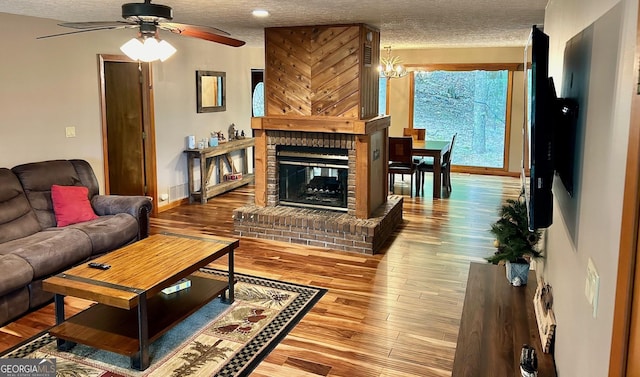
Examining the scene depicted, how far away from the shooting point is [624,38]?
1.11 meters

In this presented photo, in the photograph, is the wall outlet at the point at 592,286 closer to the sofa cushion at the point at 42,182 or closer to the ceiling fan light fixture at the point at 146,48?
the ceiling fan light fixture at the point at 146,48

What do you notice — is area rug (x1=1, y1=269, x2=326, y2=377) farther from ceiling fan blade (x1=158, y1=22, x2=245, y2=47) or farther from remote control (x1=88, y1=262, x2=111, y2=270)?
ceiling fan blade (x1=158, y1=22, x2=245, y2=47)

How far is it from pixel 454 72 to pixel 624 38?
929 centimetres

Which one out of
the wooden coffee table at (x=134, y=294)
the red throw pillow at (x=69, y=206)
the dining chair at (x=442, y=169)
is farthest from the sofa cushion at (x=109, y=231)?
the dining chair at (x=442, y=169)

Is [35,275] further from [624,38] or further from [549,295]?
[624,38]

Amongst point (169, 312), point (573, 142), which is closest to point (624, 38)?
point (573, 142)

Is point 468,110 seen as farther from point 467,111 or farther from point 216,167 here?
point 216,167

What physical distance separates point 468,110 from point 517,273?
25.0 feet

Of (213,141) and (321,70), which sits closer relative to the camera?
(321,70)

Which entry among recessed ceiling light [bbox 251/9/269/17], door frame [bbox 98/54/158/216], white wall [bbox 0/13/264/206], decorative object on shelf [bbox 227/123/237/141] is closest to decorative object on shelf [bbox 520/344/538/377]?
recessed ceiling light [bbox 251/9/269/17]

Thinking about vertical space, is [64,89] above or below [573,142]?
above

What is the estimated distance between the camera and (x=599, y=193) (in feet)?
4.25

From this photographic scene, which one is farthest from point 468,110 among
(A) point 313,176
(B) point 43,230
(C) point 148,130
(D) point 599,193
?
(D) point 599,193

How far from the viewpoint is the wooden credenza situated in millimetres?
1968
